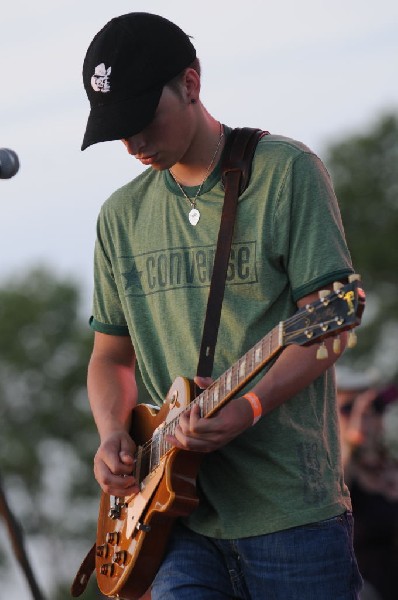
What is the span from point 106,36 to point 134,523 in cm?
155

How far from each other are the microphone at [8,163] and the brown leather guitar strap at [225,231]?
65 centimetres

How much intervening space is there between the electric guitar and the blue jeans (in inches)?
5.2

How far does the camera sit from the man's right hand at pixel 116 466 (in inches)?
173

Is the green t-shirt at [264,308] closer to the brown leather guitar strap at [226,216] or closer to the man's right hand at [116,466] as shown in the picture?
the brown leather guitar strap at [226,216]

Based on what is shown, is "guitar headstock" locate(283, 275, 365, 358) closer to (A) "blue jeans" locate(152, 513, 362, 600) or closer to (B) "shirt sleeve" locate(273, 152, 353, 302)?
(B) "shirt sleeve" locate(273, 152, 353, 302)

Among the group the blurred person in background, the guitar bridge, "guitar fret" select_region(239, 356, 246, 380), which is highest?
"guitar fret" select_region(239, 356, 246, 380)

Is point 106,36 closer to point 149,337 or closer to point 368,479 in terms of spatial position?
point 149,337

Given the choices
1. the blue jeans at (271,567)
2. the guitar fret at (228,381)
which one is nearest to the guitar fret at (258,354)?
the guitar fret at (228,381)

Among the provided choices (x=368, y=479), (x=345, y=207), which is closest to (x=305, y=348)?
(x=368, y=479)

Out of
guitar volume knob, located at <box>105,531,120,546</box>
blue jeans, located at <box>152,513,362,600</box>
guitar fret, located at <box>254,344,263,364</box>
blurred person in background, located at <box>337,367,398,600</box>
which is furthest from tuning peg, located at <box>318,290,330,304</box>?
blurred person in background, located at <box>337,367,398,600</box>

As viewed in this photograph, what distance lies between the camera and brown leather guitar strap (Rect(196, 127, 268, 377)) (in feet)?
13.4

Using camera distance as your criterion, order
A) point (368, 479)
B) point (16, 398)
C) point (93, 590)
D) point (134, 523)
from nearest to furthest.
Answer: point (134, 523)
point (368, 479)
point (93, 590)
point (16, 398)

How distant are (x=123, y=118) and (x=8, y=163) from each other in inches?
14.8

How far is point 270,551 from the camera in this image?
4008 millimetres
